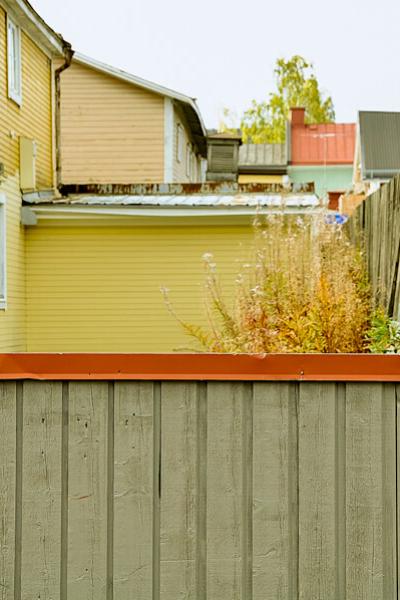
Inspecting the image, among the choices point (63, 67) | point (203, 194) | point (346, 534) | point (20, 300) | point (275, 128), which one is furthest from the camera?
point (275, 128)

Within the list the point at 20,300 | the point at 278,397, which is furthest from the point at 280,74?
the point at 278,397

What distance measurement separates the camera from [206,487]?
12.8 feet

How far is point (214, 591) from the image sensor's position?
389cm

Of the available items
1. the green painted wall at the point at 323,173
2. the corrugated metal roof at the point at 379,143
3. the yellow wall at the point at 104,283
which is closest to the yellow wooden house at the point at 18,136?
the yellow wall at the point at 104,283

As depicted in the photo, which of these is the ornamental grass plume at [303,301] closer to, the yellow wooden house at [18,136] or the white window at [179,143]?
the yellow wooden house at [18,136]

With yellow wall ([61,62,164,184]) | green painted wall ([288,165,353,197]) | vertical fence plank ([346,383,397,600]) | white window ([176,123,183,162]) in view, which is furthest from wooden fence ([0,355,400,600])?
green painted wall ([288,165,353,197])

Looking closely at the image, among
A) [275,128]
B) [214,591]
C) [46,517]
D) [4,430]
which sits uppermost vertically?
[275,128]

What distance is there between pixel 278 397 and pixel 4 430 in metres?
1.07

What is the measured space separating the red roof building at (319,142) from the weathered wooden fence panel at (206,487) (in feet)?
156

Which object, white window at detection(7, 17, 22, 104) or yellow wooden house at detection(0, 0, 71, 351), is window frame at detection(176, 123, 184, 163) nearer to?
yellow wooden house at detection(0, 0, 71, 351)

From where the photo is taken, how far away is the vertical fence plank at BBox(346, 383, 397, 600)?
388 cm

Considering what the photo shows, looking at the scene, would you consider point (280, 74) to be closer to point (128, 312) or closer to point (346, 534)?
point (128, 312)

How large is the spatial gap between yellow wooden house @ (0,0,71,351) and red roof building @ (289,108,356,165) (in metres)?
31.8

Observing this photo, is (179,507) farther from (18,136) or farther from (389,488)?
(18,136)
